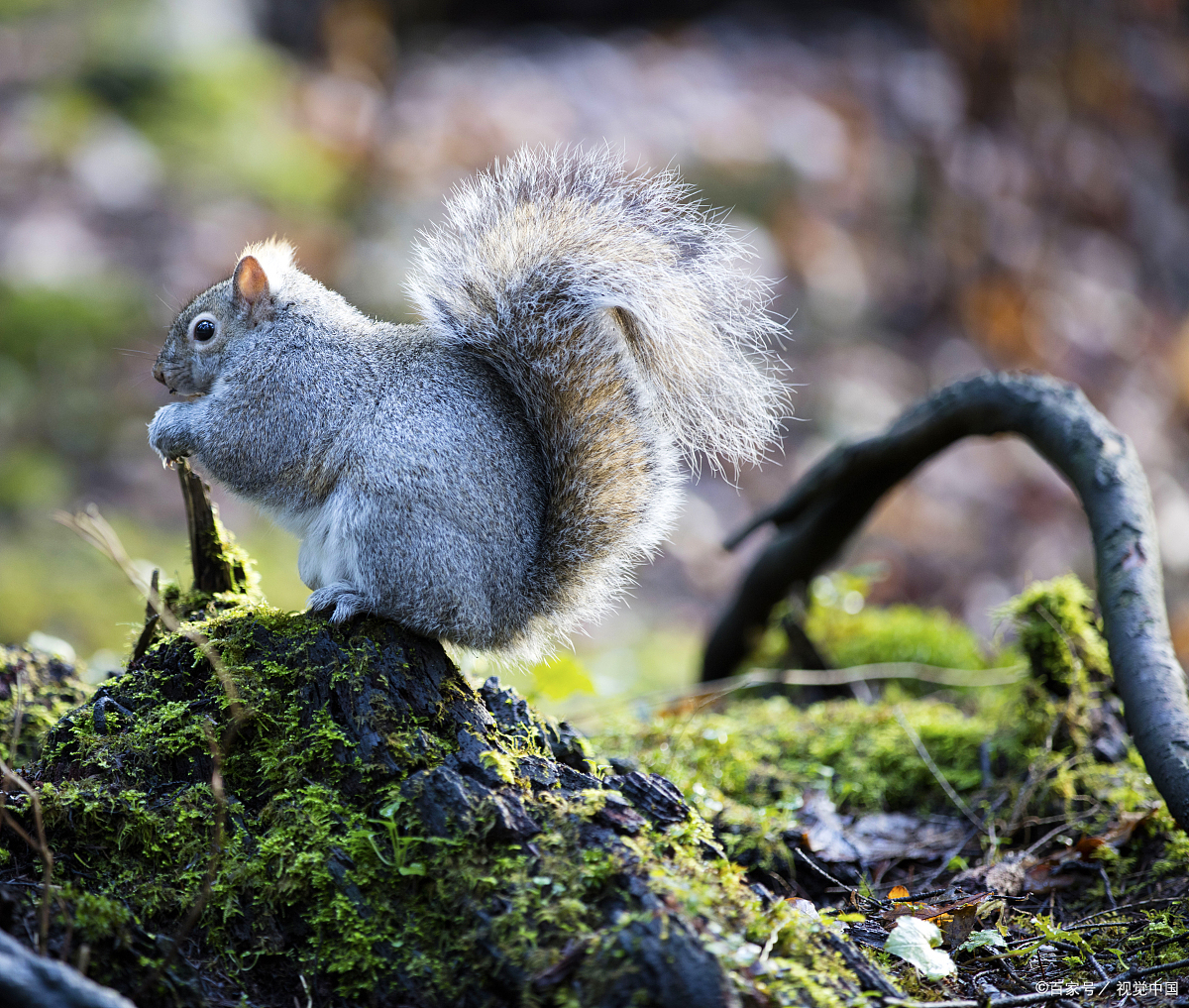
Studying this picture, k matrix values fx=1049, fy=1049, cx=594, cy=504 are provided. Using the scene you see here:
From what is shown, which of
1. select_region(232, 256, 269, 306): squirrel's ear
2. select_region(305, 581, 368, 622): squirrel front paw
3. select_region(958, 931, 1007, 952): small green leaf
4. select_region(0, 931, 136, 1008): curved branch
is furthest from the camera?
select_region(232, 256, 269, 306): squirrel's ear

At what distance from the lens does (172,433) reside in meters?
2.24

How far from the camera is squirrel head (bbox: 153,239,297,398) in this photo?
7.58 ft

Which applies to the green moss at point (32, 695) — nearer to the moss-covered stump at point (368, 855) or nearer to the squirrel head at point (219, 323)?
the moss-covered stump at point (368, 855)

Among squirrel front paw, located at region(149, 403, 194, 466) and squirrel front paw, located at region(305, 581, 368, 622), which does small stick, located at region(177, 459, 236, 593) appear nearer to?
squirrel front paw, located at region(149, 403, 194, 466)

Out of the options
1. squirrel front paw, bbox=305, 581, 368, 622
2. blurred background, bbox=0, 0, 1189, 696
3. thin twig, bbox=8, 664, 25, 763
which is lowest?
thin twig, bbox=8, 664, 25, 763

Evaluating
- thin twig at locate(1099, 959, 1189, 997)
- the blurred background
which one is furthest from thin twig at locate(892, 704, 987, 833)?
the blurred background

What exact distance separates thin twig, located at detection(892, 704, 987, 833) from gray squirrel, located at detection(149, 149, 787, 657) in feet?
2.96

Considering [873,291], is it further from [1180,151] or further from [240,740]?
[240,740]

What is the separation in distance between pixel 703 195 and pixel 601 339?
5666 mm

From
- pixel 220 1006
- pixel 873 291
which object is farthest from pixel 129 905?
pixel 873 291

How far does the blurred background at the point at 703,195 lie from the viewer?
5.52 metres

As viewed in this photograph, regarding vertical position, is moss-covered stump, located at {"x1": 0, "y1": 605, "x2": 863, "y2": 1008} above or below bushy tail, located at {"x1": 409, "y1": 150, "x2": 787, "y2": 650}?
below

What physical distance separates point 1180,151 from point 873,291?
3.83 m

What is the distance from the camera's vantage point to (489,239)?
6.97 feet
